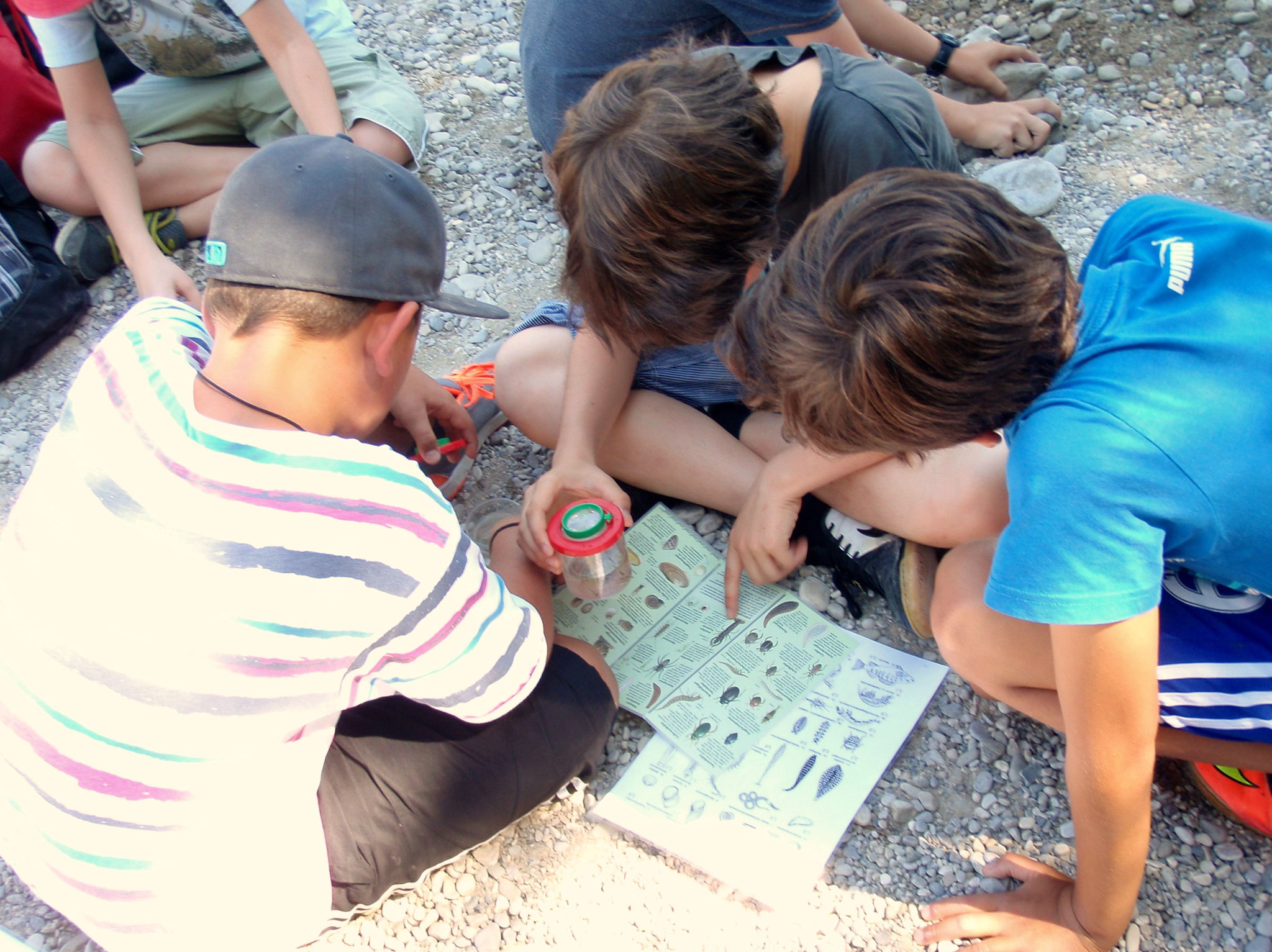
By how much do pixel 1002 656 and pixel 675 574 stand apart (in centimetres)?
62

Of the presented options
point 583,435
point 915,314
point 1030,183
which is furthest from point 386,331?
point 1030,183

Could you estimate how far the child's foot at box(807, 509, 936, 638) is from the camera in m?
1.55

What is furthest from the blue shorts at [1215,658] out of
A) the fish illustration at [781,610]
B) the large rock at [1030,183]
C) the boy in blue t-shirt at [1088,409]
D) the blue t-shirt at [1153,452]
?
the large rock at [1030,183]

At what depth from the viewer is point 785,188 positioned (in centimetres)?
149

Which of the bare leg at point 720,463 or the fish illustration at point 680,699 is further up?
the bare leg at point 720,463

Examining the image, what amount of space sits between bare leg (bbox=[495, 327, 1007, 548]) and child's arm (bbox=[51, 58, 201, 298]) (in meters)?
1.07

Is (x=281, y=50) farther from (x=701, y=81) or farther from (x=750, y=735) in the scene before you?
(x=750, y=735)

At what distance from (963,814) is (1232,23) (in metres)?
2.35

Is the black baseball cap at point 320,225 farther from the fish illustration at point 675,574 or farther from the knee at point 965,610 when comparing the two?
the knee at point 965,610

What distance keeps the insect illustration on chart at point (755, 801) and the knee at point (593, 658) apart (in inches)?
9.6

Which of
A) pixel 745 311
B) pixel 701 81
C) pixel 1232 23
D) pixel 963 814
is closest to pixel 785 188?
pixel 701 81

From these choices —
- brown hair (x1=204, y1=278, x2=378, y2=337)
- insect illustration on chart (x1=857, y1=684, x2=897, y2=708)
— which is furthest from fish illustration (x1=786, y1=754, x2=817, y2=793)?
brown hair (x1=204, y1=278, x2=378, y2=337)

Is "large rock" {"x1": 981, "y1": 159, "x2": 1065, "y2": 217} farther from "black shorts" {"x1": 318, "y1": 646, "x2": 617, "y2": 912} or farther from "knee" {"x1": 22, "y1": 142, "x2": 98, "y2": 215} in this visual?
"knee" {"x1": 22, "y1": 142, "x2": 98, "y2": 215}

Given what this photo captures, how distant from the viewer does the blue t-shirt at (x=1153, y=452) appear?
94 cm
